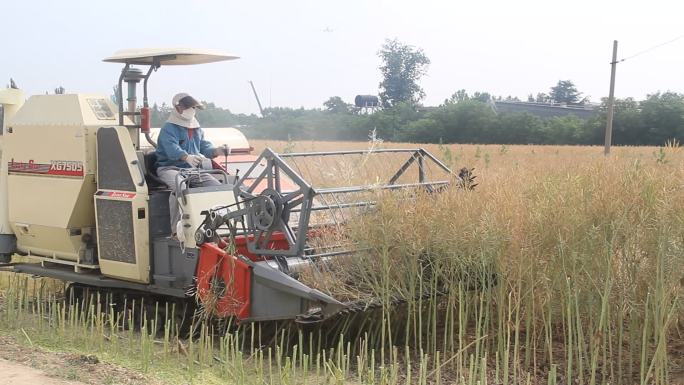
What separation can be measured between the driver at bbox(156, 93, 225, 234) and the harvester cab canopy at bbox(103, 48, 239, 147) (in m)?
0.27

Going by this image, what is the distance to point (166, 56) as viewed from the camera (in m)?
7.39

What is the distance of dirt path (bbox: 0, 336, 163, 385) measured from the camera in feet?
16.0

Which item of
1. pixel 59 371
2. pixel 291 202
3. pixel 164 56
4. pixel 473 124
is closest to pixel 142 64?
pixel 164 56

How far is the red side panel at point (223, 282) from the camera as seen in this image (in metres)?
6.30

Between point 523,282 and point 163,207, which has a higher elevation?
point 163,207

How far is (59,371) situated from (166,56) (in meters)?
3.38

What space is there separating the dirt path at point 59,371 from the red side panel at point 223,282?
1279 mm

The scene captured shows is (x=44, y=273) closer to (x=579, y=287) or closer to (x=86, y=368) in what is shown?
(x=86, y=368)

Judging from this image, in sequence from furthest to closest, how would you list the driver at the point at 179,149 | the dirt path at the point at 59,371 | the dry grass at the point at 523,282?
the driver at the point at 179,149
the dry grass at the point at 523,282
the dirt path at the point at 59,371

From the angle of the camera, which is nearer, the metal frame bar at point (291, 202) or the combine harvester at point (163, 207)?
the metal frame bar at point (291, 202)

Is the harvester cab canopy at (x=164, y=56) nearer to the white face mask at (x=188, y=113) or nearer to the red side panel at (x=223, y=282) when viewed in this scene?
the white face mask at (x=188, y=113)

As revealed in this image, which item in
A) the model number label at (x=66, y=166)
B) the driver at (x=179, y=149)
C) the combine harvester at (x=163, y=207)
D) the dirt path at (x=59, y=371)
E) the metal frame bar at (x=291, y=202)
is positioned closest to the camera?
the dirt path at (x=59, y=371)

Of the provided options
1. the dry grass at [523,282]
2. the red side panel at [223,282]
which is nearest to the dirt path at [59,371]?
the dry grass at [523,282]

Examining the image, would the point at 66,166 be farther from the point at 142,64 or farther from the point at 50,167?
the point at 142,64
